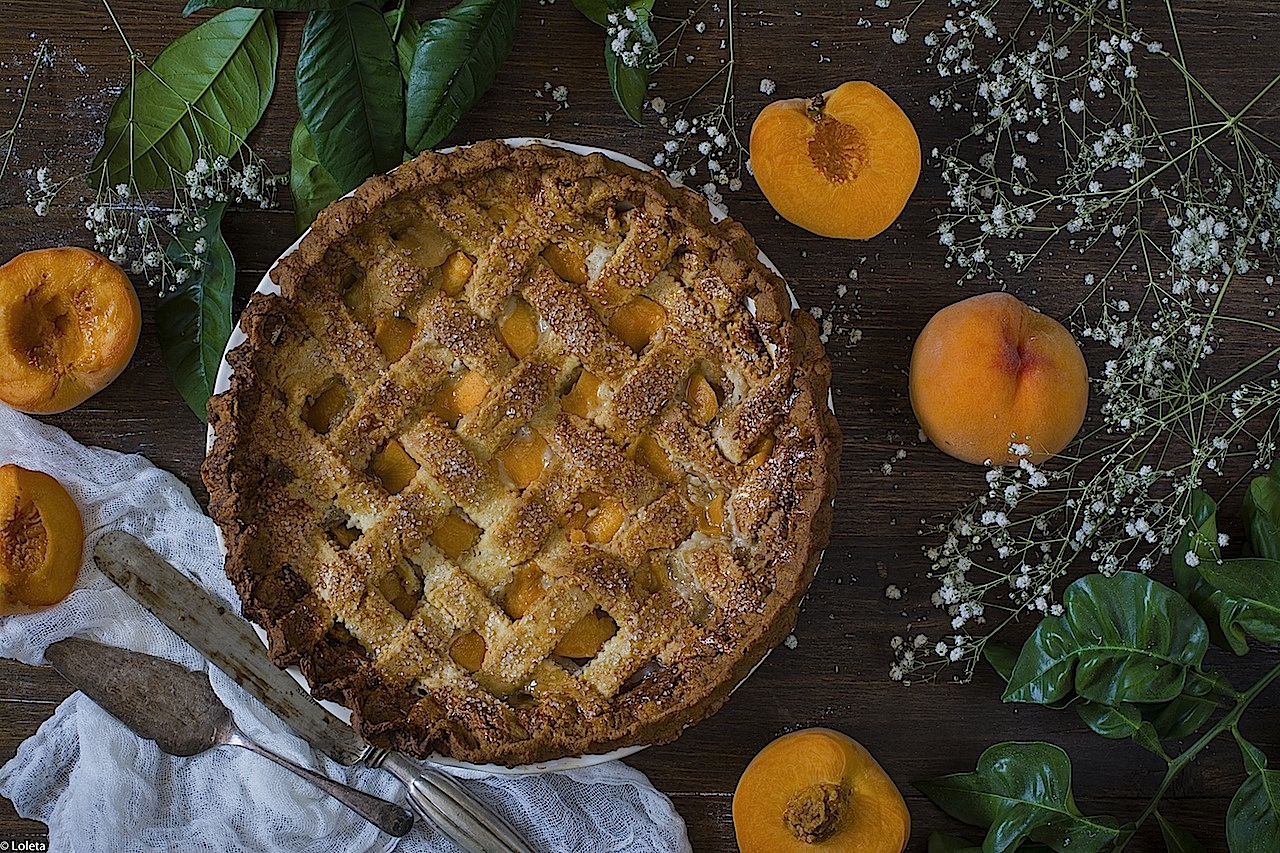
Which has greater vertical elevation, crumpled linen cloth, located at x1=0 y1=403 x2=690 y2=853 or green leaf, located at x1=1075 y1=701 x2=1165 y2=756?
crumpled linen cloth, located at x1=0 y1=403 x2=690 y2=853

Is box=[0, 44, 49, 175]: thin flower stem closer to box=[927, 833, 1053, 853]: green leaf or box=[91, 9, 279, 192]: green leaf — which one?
box=[91, 9, 279, 192]: green leaf

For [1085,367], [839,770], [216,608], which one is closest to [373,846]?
[216,608]

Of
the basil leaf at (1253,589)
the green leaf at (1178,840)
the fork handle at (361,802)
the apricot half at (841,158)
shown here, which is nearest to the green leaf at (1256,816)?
the green leaf at (1178,840)

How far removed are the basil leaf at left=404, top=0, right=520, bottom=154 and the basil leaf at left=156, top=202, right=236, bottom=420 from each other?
311mm

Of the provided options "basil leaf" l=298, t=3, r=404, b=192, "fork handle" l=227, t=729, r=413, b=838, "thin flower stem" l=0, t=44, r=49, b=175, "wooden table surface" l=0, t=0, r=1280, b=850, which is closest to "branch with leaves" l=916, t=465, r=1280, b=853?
"wooden table surface" l=0, t=0, r=1280, b=850

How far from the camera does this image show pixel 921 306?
163 centimetres

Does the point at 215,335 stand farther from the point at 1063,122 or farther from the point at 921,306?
the point at 1063,122

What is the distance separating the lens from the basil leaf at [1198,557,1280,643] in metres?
1.43

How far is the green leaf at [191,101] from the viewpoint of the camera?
59.9 inches

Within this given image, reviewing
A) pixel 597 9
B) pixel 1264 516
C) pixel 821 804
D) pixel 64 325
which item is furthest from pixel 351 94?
pixel 1264 516

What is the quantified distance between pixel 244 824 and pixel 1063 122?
1.60 m

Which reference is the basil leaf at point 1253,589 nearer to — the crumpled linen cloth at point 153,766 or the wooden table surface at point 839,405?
the wooden table surface at point 839,405

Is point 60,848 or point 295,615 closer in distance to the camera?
point 295,615

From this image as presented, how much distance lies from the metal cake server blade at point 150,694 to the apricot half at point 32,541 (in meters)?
0.09
